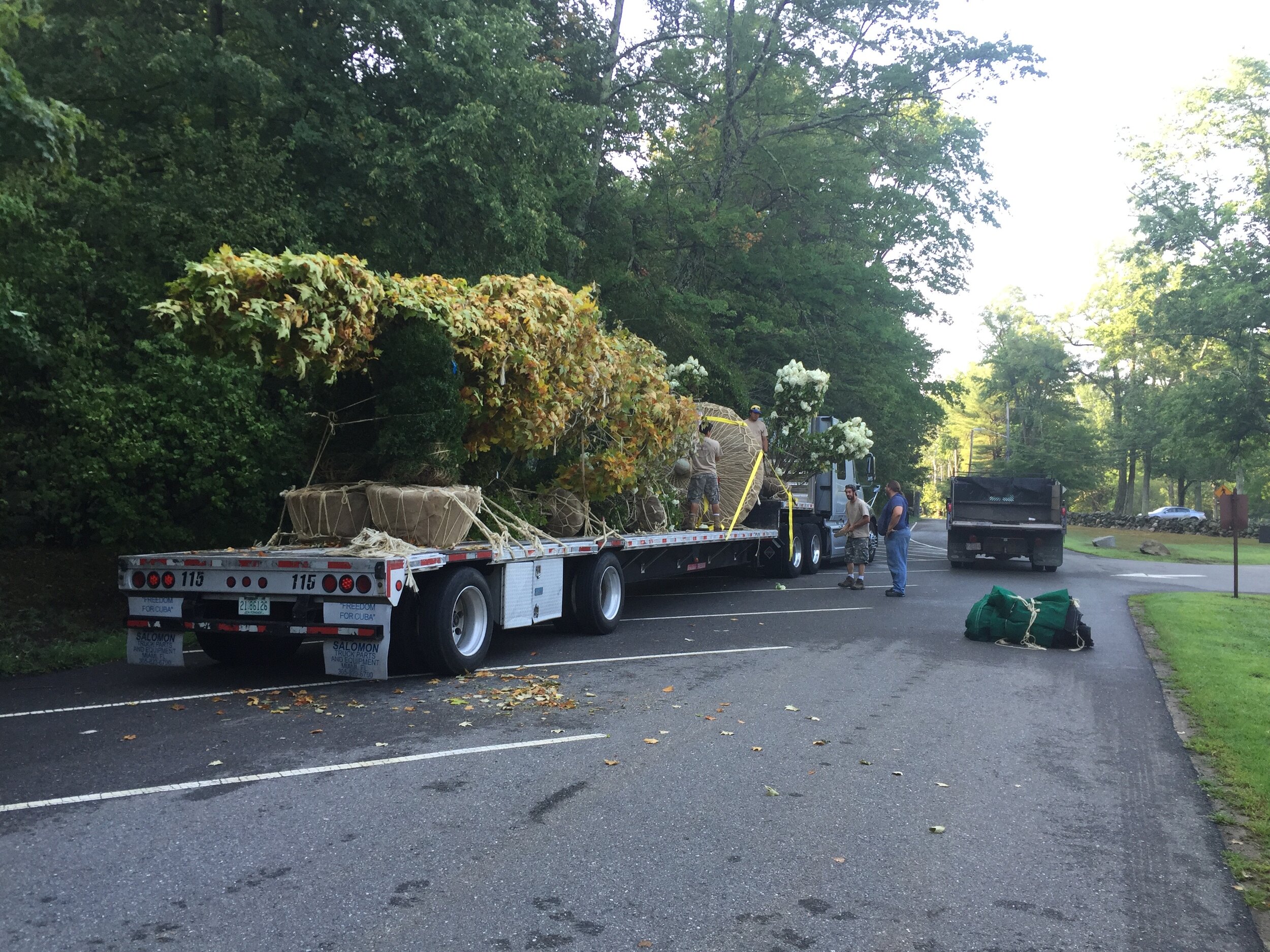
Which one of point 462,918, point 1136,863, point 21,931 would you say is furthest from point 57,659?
point 1136,863

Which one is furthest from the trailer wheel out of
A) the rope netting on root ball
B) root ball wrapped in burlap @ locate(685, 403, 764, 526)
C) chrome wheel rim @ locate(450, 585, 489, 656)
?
root ball wrapped in burlap @ locate(685, 403, 764, 526)

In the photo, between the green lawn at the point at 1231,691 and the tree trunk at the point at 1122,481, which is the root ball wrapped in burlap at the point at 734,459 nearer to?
the green lawn at the point at 1231,691

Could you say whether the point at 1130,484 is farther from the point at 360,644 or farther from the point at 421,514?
the point at 360,644

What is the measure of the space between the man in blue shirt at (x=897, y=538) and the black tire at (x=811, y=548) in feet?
12.5

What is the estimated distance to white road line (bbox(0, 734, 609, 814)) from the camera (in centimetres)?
518

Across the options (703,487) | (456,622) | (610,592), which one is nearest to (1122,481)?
(703,487)

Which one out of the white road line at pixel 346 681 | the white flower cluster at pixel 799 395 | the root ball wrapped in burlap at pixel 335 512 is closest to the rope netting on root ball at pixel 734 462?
the white flower cluster at pixel 799 395

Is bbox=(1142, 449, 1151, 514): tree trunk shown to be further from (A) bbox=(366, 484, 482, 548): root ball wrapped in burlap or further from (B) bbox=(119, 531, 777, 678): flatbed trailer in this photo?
(A) bbox=(366, 484, 482, 548): root ball wrapped in burlap

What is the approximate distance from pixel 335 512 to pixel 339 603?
5.19ft

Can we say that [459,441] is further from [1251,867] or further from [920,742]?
[1251,867]

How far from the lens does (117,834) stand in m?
4.71

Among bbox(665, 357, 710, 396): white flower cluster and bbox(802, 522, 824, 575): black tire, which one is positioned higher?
bbox(665, 357, 710, 396): white flower cluster

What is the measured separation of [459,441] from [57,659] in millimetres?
4145

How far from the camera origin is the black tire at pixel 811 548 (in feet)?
65.7
